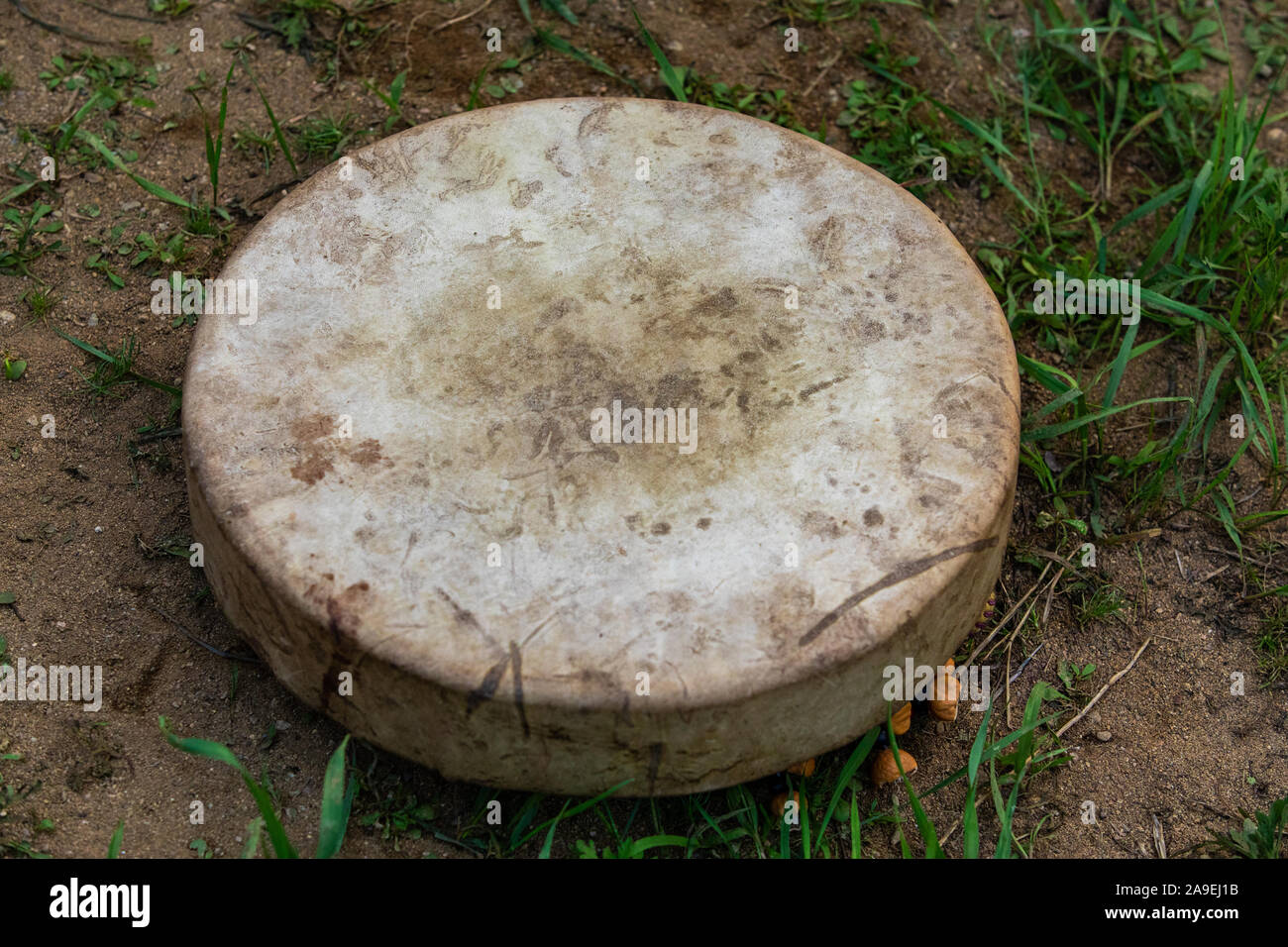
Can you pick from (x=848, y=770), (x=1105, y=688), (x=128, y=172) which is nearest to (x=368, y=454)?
(x=848, y=770)

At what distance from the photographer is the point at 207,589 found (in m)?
2.75

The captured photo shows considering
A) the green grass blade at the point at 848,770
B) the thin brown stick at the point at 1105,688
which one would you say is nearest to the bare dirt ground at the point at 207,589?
the thin brown stick at the point at 1105,688

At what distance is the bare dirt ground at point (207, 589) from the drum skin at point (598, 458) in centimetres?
28

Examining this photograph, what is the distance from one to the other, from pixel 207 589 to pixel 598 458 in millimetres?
1018

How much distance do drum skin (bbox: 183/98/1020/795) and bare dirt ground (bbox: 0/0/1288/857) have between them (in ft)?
0.93

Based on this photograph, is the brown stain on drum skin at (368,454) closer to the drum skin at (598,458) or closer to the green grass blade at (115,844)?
the drum skin at (598,458)

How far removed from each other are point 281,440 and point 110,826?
2.69 feet

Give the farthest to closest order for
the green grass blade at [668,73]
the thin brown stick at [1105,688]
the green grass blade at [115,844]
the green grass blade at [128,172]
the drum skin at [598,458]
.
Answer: the green grass blade at [668,73]
the green grass blade at [128,172]
the thin brown stick at [1105,688]
the green grass blade at [115,844]
the drum skin at [598,458]

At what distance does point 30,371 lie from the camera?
3053mm

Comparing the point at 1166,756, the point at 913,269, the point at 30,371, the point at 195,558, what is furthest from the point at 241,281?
the point at 1166,756

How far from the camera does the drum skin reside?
2141mm

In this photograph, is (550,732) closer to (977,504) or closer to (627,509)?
(627,509)

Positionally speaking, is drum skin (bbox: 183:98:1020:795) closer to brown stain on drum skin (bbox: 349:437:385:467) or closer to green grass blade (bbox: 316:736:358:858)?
brown stain on drum skin (bbox: 349:437:385:467)

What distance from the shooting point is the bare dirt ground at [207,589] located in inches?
98.0
